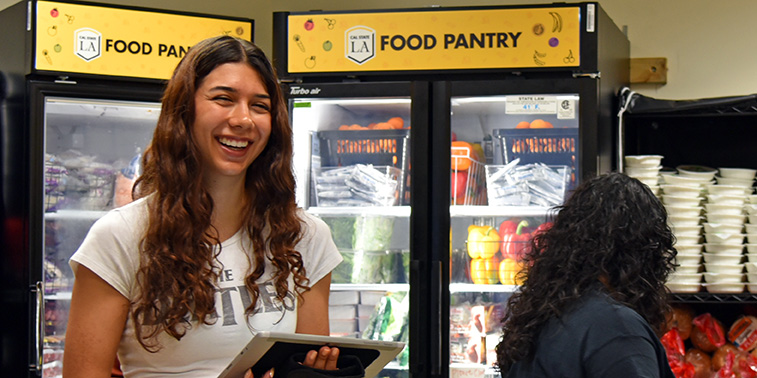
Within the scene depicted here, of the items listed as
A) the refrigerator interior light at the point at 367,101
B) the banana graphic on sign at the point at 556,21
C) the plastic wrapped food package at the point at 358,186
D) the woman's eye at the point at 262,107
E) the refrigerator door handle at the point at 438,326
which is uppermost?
the banana graphic on sign at the point at 556,21

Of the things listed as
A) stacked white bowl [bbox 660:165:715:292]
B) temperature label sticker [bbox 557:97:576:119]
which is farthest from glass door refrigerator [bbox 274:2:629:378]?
stacked white bowl [bbox 660:165:715:292]

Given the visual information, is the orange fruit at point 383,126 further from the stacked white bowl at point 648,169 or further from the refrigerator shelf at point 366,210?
the stacked white bowl at point 648,169

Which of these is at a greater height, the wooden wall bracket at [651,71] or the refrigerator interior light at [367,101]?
the wooden wall bracket at [651,71]

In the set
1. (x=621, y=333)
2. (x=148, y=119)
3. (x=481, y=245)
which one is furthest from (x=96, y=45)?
(x=621, y=333)

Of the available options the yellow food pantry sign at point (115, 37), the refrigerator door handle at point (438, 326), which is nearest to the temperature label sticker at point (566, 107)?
the refrigerator door handle at point (438, 326)

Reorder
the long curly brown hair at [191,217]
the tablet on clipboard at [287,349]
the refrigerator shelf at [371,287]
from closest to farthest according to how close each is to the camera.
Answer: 1. the tablet on clipboard at [287,349]
2. the long curly brown hair at [191,217]
3. the refrigerator shelf at [371,287]

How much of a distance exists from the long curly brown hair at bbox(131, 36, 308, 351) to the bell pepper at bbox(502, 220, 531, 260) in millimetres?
1887

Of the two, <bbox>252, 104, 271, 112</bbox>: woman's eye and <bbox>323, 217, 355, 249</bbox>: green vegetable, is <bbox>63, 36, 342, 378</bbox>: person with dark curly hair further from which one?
<bbox>323, 217, 355, 249</bbox>: green vegetable

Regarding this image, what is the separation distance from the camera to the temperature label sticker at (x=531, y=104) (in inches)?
126

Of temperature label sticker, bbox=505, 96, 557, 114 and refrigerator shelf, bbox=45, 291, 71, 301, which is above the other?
temperature label sticker, bbox=505, 96, 557, 114

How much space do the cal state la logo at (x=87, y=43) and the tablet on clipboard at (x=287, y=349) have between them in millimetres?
2184

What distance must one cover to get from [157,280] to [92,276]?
0.37ft

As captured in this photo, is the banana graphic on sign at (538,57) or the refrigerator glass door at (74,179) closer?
the banana graphic on sign at (538,57)

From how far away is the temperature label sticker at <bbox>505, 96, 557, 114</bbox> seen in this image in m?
3.20
